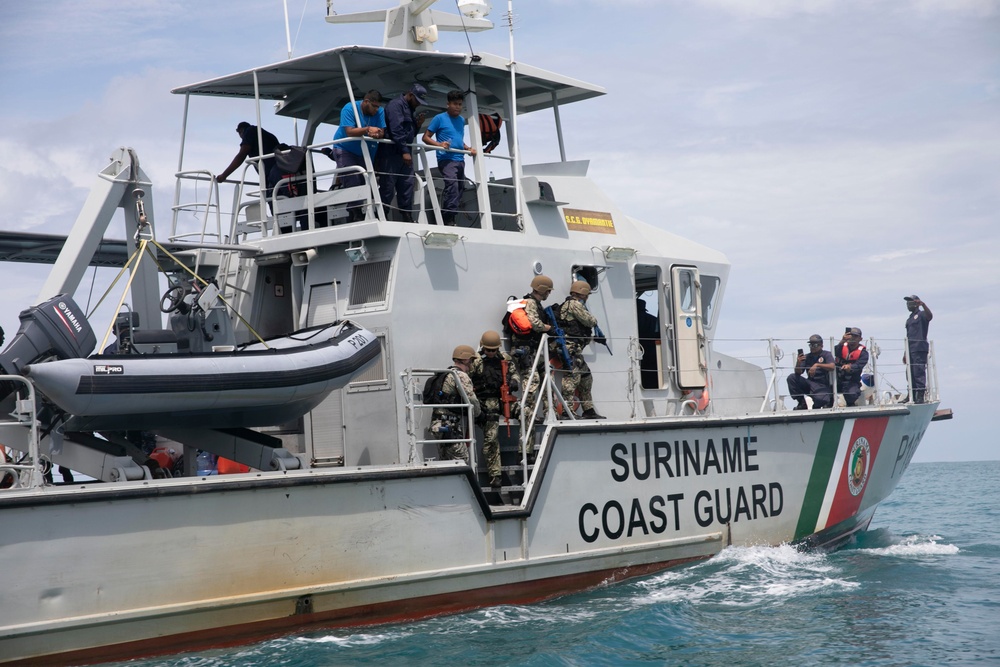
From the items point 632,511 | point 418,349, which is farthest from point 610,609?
point 418,349

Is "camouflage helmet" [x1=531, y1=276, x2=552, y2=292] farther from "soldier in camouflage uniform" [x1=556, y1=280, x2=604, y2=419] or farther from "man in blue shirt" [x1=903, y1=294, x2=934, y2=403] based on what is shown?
"man in blue shirt" [x1=903, y1=294, x2=934, y2=403]

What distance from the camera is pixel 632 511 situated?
31.7 feet

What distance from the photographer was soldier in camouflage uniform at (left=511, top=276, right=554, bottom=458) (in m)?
9.49

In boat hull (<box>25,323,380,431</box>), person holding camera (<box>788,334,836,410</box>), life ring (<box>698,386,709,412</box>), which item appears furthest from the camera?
person holding camera (<box>788,334,836,410</box>)

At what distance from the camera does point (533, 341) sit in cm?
966

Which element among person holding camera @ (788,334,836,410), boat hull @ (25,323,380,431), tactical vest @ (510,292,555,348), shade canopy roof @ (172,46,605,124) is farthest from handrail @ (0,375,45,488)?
person holding camera @ (788,334,836,410)

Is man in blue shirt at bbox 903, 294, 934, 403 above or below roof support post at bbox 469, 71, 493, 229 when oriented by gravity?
below

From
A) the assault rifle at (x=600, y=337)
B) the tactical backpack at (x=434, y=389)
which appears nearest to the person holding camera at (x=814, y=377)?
the assault rifle at (x=600, y=337)

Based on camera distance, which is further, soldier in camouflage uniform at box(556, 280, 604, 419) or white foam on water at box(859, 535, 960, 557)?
white foam on water at box(859, 535, 960, 557)

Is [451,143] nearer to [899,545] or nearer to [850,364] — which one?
[850,364]

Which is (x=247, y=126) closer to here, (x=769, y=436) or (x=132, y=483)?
(x=132, y=483)

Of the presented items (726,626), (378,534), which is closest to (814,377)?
(726,626)

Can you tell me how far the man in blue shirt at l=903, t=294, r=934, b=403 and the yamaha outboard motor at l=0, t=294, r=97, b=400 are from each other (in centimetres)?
995

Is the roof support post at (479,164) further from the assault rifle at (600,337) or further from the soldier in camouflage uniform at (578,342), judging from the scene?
the assault rifle at (600,337)
